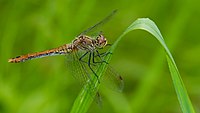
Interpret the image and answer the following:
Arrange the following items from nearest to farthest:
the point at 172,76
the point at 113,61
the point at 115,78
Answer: the point at 172,76 → the point at 115,78 → the point at 113,61

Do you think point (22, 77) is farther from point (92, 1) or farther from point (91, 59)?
point (91, 59)

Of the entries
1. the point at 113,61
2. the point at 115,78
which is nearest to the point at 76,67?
the point at 115,78

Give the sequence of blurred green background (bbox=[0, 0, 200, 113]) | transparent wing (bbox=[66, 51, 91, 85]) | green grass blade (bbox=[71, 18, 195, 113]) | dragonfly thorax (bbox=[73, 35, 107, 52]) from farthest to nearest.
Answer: blurred green background (bbox=[0, 0, 200, 113]) → dragonfly thorax (bbox=[73, 35, 107, 52]) → transparent wing (bbox=[66, 51, 91, 85]) → green grass blade (bbox=[71, 18, 195, 113])

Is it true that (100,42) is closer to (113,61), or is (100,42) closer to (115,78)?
(115,78)

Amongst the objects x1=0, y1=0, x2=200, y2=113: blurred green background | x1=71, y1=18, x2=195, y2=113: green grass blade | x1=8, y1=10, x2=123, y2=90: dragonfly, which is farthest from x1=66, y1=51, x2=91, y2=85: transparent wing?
x1=0, y1=0, x2=200, y2=113: blurred green background

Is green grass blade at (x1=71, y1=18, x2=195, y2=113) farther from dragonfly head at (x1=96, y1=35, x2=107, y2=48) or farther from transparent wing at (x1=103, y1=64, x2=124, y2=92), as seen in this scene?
dragonfly head at (x1=96, y1=35, x2=107, y2=48)

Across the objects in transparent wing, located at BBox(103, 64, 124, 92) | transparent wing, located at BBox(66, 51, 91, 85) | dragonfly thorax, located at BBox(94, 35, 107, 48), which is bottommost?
transparent wing, located at BBox(103, 64, 124, 92)

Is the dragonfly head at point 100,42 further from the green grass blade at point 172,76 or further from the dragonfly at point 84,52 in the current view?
the green grass blade at point 172,76

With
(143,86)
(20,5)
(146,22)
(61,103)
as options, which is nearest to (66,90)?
(61,103)

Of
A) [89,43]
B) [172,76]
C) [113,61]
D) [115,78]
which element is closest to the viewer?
[172,76]

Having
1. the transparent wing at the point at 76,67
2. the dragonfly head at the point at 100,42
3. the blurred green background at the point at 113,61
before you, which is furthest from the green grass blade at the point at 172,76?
the blurred green background at the point at 113,61
